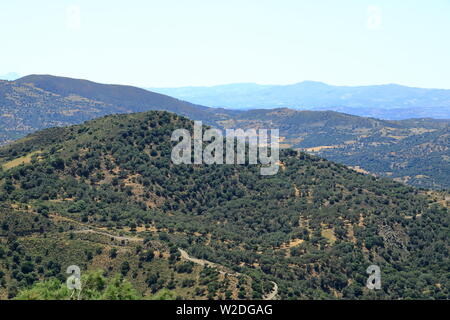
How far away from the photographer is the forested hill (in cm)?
6631

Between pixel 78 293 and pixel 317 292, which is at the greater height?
pixel 78 293

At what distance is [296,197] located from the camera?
10450cm

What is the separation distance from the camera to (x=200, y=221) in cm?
9731

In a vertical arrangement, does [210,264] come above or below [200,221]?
above

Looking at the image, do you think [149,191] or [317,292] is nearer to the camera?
[317,292]

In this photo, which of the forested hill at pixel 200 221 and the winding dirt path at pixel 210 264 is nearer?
the winding dirt path at pixel 210 264

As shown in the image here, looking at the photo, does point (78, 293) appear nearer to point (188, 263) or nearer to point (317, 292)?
point (188, 263)

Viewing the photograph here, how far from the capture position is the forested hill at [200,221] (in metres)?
66.3

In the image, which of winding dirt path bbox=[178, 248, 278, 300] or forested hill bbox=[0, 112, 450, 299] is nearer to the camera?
winding dirt path bbox=[178, 248, 278, 300]

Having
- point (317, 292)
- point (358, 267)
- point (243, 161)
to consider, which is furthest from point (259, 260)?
point (243, 161)

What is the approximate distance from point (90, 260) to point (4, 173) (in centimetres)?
4081

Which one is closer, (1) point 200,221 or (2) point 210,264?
(2) point 210,264

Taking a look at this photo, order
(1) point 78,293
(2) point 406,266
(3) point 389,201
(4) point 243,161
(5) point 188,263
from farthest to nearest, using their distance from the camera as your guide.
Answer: (4) point 243,161
(3) point 389,201
(2) point 406,266
(5) point 188,263
(1) point 78,293
